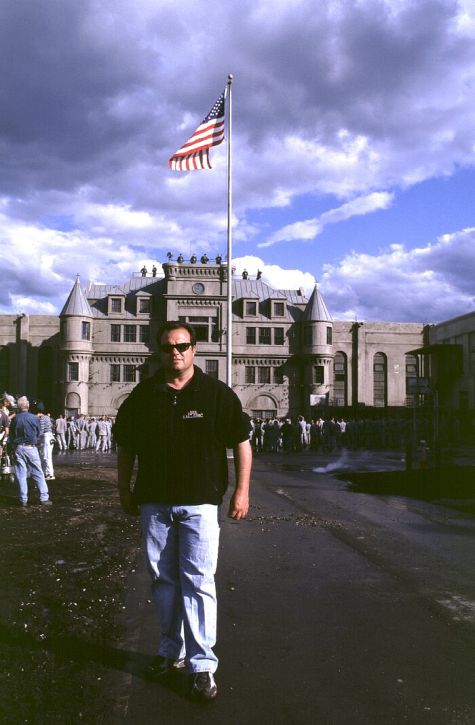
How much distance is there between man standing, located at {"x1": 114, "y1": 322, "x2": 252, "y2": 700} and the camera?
11.8 ft

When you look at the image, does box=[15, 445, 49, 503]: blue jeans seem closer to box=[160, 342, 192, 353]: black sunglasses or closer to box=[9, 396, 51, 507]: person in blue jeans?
box=[9, 396, 51, 507]: person in blue jeans

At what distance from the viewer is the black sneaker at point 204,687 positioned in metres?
3.32

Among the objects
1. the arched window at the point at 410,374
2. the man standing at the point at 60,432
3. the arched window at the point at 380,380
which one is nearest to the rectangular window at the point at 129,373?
the man standing at the point at 60,432

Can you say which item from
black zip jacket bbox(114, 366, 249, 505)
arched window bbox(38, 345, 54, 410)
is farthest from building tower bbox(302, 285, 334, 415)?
black zip jacket bbox(114, 366, 249, 505)

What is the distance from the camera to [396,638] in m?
4.19

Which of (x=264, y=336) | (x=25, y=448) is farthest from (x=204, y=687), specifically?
(x=264, y=336)

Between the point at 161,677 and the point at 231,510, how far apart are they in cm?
104

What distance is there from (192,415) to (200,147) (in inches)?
693

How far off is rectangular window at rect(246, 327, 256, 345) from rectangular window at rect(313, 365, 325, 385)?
567cm

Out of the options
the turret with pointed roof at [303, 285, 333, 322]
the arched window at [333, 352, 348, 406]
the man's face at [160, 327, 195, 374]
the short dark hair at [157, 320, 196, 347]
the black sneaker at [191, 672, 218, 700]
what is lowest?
the black sneaker at [191, 672, 218, 700]

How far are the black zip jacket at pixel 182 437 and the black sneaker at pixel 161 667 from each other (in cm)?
95

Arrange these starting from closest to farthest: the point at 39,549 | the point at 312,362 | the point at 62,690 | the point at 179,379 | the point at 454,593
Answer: the point at 62,690
the point at 179,379
the point at 454,593
the point at 39,549
the point at 312,362

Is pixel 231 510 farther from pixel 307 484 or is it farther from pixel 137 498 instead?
pixel 307 484

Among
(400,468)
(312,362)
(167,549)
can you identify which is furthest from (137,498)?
(312,362)
